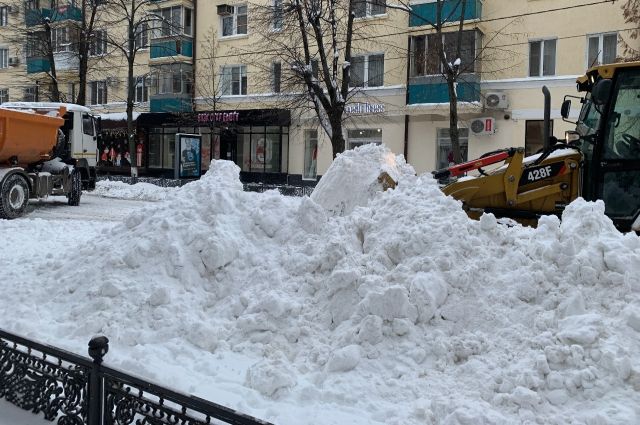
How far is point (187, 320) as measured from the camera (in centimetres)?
512

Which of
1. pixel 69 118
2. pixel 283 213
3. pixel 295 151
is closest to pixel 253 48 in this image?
pixel 295 151

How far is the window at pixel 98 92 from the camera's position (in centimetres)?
3644

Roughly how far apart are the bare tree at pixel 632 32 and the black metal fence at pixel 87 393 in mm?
20885

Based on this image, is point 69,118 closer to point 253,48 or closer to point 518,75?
point 253,48

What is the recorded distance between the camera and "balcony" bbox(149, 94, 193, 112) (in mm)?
32031

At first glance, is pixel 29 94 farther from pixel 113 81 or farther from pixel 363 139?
pixel 363 139

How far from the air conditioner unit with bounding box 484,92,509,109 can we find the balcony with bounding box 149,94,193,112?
16.6 meters

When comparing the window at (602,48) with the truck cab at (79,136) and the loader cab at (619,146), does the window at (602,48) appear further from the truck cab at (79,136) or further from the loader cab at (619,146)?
the truck cab at (79,136)

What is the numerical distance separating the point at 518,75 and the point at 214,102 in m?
14.9

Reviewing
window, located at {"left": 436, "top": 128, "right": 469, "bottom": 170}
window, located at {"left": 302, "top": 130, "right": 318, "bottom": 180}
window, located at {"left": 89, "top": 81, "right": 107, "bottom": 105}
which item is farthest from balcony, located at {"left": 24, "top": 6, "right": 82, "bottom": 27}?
window, located at {"left": 436, "top": 128, "right": 469, "bottom": 170}

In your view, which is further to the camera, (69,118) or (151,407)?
(69,118)

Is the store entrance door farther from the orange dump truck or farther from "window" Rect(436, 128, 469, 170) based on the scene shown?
the orange dump truck

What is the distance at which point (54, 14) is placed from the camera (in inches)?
1379

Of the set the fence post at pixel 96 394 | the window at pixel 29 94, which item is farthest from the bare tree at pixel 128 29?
the fence post at pixel 96 394
